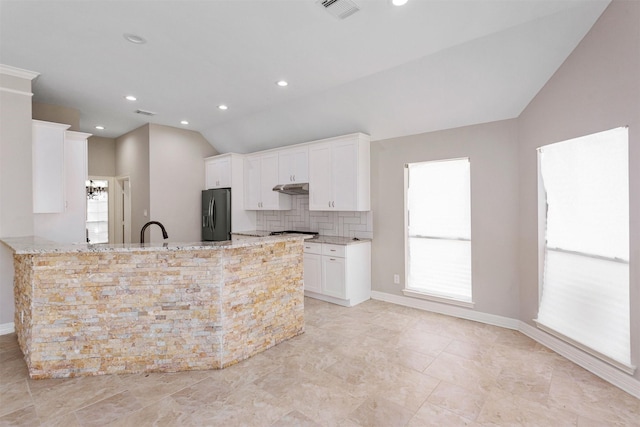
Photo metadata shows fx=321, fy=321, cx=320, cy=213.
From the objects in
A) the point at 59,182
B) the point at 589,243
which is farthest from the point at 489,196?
the point at 59,182

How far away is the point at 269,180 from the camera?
5.74m

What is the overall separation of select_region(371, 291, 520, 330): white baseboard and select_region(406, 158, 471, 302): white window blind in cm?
14

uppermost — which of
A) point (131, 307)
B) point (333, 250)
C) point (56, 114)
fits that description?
point (56, 114)

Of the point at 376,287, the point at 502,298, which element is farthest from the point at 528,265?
the point at 376,287

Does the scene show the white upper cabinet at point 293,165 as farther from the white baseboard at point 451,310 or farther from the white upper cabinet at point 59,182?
the white upper cabinet at point 59,182

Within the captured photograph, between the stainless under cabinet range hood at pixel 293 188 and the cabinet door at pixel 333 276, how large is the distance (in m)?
1.18

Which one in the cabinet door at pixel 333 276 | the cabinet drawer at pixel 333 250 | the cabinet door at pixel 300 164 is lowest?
the cabinet door at pixel 333 276

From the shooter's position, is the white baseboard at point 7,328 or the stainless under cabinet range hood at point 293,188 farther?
the stainless under cabinet range hood at point 293,188

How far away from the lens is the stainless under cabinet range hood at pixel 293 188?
5.12 metres

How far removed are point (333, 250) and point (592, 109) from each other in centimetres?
315

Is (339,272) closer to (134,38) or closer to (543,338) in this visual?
(543,338)

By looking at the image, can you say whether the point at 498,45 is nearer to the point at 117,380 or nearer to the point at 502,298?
the point at 502,298

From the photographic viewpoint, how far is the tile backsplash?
4938 millimetres

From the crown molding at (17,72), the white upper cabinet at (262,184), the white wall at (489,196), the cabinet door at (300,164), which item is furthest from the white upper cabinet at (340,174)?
the crown molding at (17,72)
